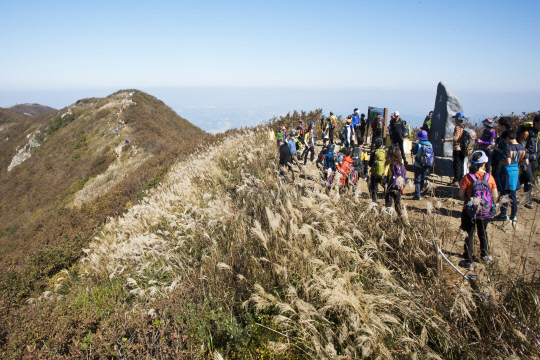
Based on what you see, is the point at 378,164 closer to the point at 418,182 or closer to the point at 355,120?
the point at 418,182

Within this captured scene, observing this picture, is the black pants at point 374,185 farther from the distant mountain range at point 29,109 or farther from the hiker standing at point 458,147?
the distant mountain range at point 29,109

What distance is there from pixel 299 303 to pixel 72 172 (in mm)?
35913

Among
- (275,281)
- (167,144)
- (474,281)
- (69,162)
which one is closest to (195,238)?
(275,281)

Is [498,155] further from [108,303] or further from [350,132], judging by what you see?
[108,303]

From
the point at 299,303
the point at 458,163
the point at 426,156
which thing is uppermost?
the point at 426,156

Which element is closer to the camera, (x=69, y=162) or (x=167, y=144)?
(x=167, y=144)

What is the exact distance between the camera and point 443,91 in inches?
336

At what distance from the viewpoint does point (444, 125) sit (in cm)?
845

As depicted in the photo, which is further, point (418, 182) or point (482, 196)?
point (418, 182)

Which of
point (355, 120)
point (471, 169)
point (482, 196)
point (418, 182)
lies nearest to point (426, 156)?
point (418, 182)

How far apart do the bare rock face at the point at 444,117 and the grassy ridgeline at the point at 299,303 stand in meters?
6.29

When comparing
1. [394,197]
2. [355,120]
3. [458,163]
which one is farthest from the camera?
[355,120]

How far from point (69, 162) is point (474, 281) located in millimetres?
41069

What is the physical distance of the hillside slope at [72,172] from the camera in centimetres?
1025
